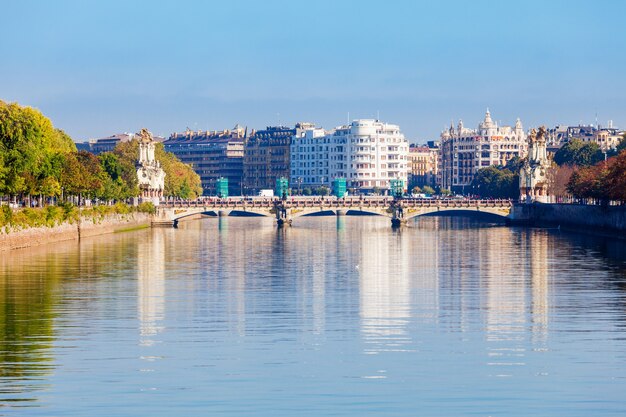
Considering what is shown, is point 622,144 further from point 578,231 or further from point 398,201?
point 578,231

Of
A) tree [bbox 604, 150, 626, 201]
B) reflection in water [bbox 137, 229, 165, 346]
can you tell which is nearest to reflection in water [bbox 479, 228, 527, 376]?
reflection in water [bbox 137, 229, 165, 346]

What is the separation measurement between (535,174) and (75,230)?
220 ft

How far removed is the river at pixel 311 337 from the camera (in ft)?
94.5

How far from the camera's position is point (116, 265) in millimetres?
71688

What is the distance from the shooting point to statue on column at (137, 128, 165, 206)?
150 m

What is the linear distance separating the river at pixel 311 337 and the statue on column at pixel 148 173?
2892 inches

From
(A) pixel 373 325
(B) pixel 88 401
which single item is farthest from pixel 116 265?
(B) pixel 88 401

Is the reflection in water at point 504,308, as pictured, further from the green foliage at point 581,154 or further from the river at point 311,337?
the green foliage at point 581,154

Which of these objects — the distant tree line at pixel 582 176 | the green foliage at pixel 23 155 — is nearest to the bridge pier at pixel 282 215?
the distant tree line at pixel 582 176

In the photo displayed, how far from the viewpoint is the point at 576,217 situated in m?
125

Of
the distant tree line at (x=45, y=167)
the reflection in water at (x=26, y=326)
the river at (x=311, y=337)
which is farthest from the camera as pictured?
the distant tree line at (x=45, y=167)

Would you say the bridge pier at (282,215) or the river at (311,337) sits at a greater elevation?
the bridge pier at (282,215)

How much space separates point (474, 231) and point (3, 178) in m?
53.8

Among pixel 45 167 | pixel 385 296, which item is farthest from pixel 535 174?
pixel 385 296
